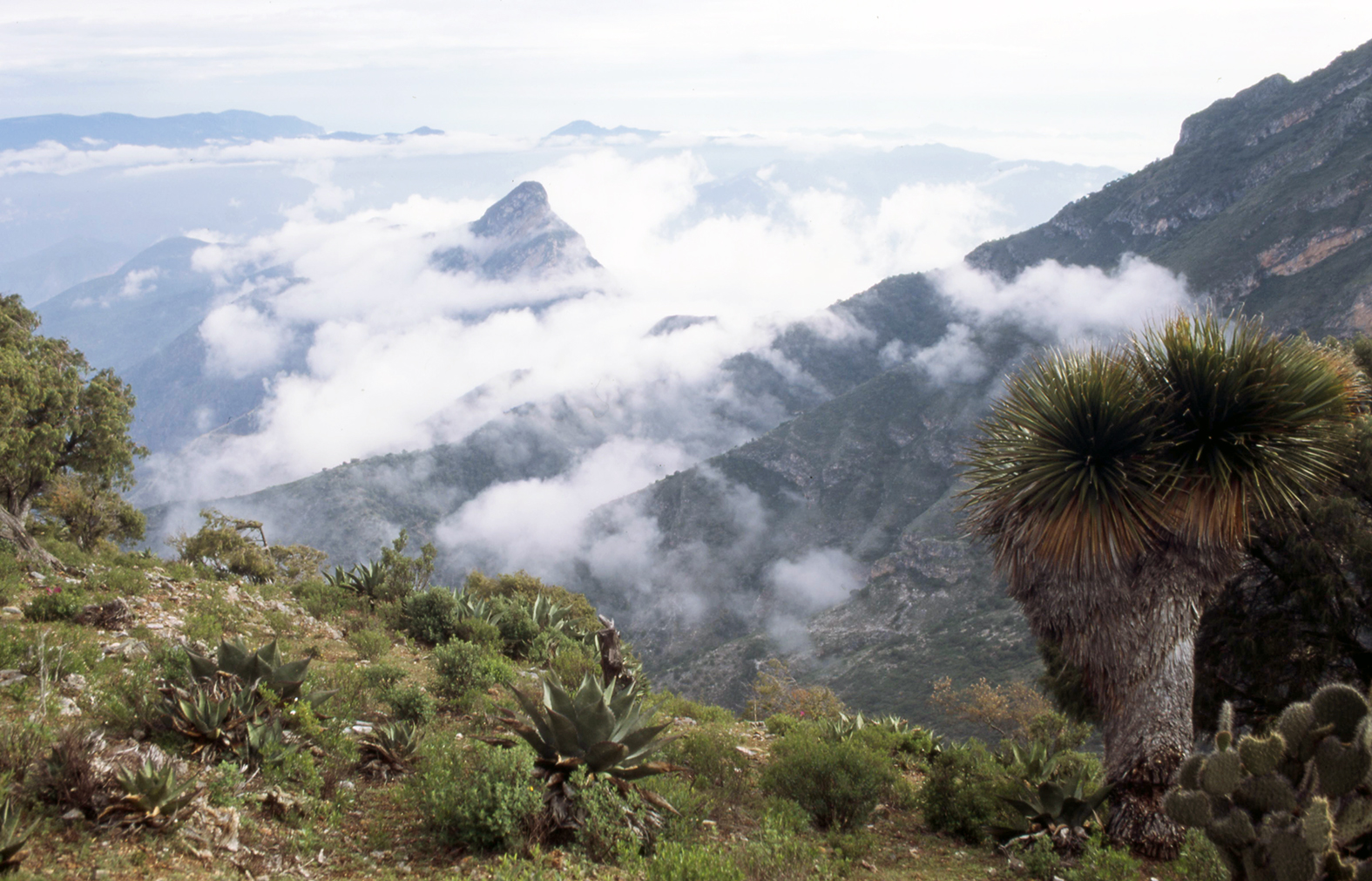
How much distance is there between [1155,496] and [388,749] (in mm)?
7481

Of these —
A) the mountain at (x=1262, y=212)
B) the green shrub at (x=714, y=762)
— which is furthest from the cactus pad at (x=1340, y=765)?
the mountain at (x=1262, y=212)

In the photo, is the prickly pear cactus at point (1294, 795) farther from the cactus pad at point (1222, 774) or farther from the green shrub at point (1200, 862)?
the green shrub at point (1200, 862)

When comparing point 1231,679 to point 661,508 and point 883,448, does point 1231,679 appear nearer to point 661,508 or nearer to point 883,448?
point 883,448

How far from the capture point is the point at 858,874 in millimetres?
5812

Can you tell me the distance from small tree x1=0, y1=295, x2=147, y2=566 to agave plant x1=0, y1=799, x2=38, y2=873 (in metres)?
10.4

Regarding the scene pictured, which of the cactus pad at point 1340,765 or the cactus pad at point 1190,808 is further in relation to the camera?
the cactus pad at point 1190,808

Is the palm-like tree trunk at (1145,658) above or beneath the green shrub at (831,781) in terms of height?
above

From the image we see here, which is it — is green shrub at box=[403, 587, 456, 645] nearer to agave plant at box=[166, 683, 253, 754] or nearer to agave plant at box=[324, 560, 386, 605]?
agave plant at box=[324, 560, 386, 605]

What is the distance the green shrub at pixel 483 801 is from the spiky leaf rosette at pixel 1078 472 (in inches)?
209

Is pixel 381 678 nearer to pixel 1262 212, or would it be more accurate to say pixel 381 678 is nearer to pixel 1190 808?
pixel 1190 808

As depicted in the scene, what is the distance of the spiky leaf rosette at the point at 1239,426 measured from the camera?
6.92m

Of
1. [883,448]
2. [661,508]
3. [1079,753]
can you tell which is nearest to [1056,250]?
[883,448]

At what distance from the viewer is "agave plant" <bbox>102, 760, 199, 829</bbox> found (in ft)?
14.4

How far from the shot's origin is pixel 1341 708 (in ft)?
16.3
